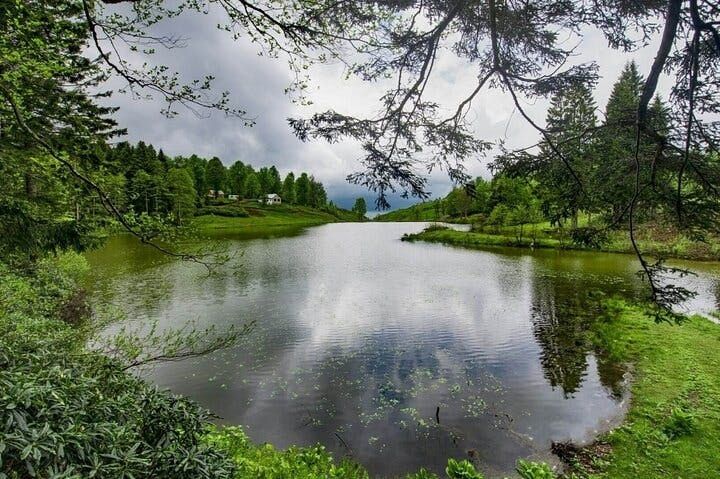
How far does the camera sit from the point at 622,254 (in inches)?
1574

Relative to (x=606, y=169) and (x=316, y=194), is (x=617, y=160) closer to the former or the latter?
(x=606, y=169)

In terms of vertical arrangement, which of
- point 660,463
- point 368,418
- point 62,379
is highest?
point 62,379

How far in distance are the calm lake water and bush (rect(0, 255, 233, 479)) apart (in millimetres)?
5877

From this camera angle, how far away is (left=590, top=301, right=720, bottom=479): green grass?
721 cm

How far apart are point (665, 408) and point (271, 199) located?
120353 millimetres

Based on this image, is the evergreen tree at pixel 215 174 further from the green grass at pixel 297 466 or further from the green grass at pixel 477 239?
the green grass at pixel 297 466

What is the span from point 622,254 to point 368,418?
4164 centimetres

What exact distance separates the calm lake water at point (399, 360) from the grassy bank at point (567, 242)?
685 cm

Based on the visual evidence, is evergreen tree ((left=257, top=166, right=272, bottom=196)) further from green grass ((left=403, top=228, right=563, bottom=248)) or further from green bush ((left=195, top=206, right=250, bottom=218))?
green grass ((left=403, top=228, right=563, bottom=248))

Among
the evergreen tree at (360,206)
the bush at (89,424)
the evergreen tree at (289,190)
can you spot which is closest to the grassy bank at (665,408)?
the bush at (89,424)

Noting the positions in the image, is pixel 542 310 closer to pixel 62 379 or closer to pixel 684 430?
pixel 684 430

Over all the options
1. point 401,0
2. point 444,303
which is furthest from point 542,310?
point 401,0


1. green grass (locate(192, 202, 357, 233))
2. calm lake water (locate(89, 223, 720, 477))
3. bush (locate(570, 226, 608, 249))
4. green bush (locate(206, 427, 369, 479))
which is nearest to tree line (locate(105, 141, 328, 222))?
green grass (locate(192, 202, 357, 233))

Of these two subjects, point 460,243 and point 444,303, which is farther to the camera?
point 460,243
